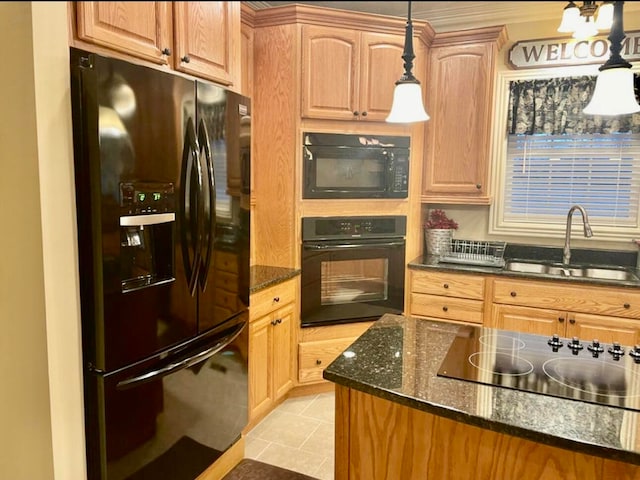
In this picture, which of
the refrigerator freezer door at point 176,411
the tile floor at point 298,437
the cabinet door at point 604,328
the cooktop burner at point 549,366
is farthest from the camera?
the cabinet door at point 604,328

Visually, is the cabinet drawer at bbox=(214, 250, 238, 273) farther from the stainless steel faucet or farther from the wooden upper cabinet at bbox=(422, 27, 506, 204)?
the stainless steel faucet

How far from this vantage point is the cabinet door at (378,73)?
2.78 meters

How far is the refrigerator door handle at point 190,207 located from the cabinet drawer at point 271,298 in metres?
0.69

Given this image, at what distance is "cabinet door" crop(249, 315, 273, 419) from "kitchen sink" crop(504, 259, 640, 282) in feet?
5.28

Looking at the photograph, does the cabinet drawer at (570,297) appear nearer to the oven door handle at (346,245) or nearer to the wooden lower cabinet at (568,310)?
the wooden lower cabinet at (568,310)

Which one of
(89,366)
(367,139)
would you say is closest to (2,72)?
(89,366)

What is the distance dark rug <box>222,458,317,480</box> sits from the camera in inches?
82.7

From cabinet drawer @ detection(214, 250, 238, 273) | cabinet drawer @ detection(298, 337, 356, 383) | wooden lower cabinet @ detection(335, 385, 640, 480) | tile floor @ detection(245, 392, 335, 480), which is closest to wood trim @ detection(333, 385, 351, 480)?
wooden lower cabinet @ detection(335, 385, 640, 480)

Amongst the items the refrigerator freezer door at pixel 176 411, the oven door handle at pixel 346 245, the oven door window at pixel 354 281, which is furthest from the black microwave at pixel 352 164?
the refrigerator freezer door at pixel 176 411

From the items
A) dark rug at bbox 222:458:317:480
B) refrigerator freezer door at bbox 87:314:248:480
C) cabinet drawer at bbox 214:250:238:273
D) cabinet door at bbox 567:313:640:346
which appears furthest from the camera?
cabinet door at bbox 567:313:640:346

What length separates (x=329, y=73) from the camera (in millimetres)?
2779

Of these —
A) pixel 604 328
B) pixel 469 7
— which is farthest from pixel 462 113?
pixel 469 7

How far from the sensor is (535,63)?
10.3ft

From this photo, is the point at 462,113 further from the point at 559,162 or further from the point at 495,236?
the point at 495,236
